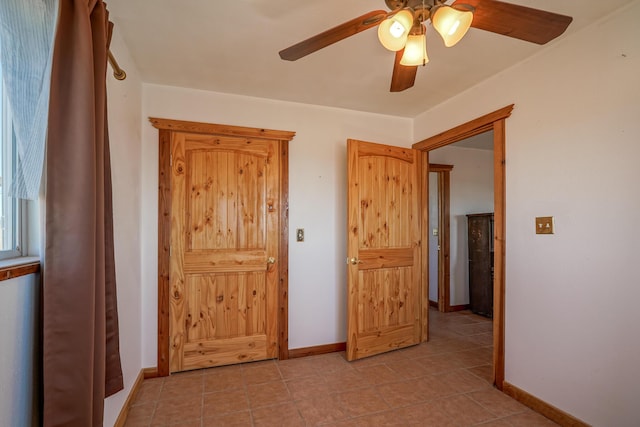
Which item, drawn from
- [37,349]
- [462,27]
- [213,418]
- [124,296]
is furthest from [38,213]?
[462,27]

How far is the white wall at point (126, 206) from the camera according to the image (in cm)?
178

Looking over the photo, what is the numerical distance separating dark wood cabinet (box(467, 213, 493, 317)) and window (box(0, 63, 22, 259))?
434 centimetres

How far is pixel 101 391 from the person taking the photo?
1120 millimetres

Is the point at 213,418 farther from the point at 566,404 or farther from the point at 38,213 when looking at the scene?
the point at 566,404

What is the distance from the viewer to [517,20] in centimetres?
120

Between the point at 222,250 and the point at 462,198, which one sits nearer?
the point at 222,250

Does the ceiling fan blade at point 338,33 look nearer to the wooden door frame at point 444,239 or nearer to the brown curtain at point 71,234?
the brown curtain at point 71,234

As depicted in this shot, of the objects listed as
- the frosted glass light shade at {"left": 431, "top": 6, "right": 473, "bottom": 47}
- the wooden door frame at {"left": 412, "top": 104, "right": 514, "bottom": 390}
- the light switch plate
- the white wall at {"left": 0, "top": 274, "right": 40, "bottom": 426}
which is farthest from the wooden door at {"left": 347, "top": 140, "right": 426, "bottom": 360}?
the white wall at {"left": 0, "top": 274, "right": 40, "bottom": 426}

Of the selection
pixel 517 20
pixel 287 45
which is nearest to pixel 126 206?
pixel 287 45

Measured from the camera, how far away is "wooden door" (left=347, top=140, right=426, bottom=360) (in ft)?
9.02

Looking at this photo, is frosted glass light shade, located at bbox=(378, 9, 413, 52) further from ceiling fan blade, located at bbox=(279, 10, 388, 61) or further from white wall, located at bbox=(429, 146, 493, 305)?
white wall, located at bbox=(429, 146, 493, 305)

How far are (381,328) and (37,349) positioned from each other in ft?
8.11

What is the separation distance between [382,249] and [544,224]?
1.27m

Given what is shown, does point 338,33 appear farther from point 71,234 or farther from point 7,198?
point 7,198
